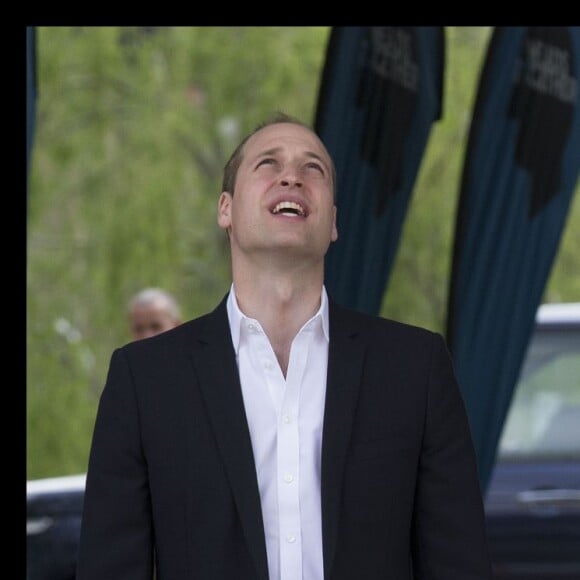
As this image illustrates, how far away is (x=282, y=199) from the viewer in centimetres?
281

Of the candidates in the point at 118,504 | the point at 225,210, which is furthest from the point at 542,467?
the point at 118,504

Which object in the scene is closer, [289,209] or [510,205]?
[289,209]

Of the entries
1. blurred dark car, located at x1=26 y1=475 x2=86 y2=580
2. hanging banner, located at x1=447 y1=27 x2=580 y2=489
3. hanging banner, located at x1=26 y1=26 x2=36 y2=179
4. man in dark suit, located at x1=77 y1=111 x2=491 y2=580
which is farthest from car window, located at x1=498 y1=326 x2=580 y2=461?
man in dark suit, located at x1=77 y1=111 x2=491 y2=580

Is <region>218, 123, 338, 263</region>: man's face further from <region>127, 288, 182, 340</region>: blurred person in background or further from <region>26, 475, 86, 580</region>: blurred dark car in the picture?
<region>127, 288, 182, 340</region>: blurred person in background

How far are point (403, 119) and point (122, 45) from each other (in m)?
8.53

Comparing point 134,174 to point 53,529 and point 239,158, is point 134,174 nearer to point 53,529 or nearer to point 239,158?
point 53,529

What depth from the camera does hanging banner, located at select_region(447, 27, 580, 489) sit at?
6.09 metres

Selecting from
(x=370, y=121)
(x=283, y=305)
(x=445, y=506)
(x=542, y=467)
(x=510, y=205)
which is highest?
(x=370, y=121)

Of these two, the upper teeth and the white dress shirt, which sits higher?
the upper teeth

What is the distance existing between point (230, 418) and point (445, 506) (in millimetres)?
389

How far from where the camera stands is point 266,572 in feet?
8.71

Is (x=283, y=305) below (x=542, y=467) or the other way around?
below

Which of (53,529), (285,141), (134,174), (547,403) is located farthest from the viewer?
(134,174)

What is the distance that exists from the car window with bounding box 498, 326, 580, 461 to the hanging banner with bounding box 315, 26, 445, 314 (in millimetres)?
726
